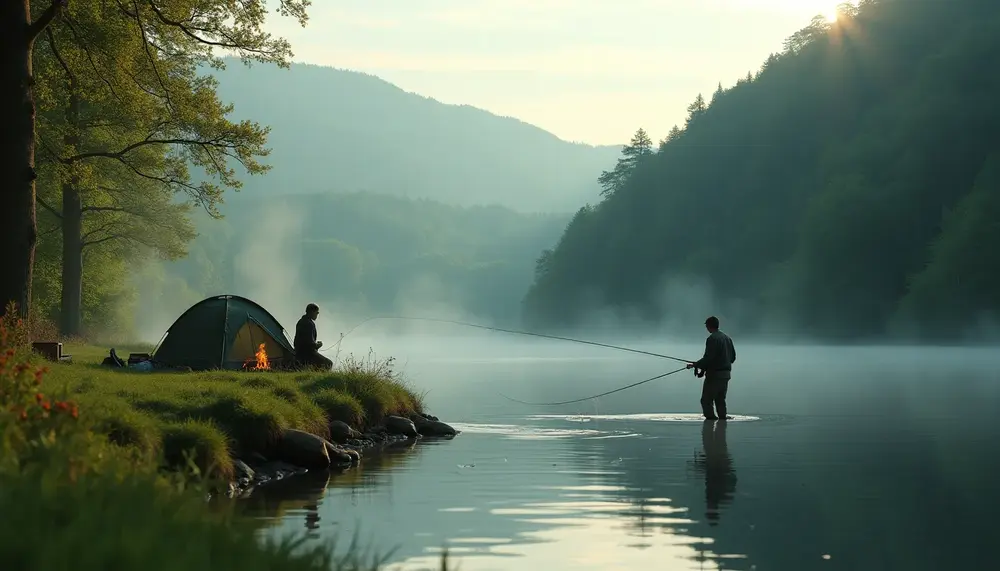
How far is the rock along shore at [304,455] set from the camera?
1888cm

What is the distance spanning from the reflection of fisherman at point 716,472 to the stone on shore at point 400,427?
20.4 feet

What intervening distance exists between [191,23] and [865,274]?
102 m

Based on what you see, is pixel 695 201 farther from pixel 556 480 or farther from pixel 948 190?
pixel 556 480

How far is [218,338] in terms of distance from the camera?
33.1 meters

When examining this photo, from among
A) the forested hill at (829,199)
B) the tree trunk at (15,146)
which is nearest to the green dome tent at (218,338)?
the tree trunk at (15,146)

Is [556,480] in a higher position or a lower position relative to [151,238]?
lower

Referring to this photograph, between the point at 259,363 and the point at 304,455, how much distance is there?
11.0 metres

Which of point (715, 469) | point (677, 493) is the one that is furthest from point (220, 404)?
point (715, 469)

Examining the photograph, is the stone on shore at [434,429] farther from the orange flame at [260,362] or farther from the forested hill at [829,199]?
the forested hill at [829,199]

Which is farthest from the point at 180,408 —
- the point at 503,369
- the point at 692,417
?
the point at 503,369

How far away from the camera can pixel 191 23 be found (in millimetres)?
28141

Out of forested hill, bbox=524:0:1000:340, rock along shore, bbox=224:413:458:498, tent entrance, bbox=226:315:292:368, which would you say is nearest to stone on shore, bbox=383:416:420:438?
rock along shore, bbox=224:413:458:498

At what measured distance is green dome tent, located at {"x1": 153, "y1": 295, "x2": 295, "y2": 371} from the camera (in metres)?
32.8

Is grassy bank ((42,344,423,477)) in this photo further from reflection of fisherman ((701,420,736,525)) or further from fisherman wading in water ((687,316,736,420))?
fisherman wading in water ((687,316,736,420))
